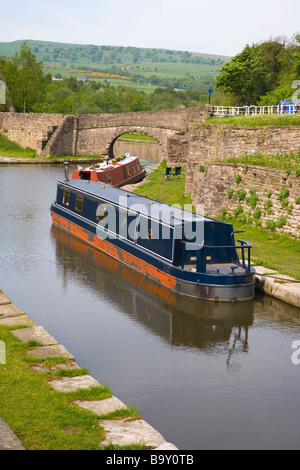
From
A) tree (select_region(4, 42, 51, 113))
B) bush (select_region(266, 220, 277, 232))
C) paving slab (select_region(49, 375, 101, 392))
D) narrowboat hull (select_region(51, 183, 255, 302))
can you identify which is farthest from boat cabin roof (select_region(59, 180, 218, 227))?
tree (select_region(4, 42, 51, 113))

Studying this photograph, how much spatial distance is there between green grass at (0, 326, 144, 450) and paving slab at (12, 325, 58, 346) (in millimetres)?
873

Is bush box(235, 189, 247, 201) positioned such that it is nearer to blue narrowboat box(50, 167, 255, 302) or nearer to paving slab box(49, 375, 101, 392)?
blue narrowboat box(50, 167, 255, 302)

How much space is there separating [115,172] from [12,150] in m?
18.6

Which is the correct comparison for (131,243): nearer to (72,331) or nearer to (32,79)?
(72,331)

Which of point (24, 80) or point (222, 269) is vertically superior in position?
point (24, 80)

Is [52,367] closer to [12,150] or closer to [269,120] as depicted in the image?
[269,120]

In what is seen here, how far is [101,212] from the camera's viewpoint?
18.8 metres

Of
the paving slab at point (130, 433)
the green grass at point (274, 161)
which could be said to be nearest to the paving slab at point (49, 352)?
the paving slab at point (130, 433)

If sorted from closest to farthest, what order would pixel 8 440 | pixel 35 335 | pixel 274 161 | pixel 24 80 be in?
pixel 8 440
pixel 35 335
pixel 274 161
pixel 24 80

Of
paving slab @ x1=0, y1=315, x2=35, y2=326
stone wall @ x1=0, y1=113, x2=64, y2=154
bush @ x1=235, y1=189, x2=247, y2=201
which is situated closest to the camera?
paving slab @ x1=0, y1=315, x2=35, y2=326

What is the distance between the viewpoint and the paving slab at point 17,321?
1137cm

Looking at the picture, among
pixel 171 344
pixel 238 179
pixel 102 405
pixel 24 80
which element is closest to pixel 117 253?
pixel 238 179

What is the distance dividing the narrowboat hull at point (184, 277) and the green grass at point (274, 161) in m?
5.66

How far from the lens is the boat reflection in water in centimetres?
1276
